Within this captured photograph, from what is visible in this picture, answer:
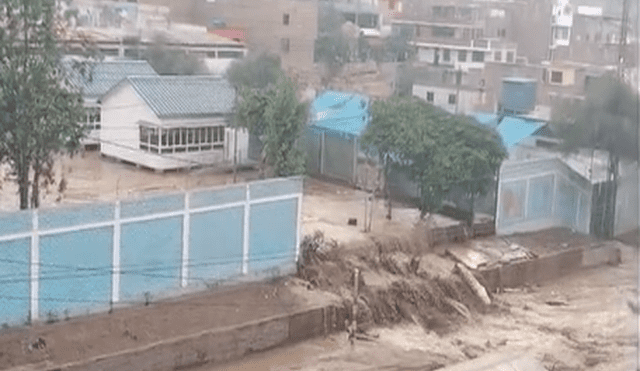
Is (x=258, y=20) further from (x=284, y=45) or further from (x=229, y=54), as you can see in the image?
(x=229, y=54)

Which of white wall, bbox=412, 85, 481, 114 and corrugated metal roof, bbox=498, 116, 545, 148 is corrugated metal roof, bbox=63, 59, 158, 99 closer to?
white wall, bbox=412, 85, 481, 114

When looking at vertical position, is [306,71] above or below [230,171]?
above

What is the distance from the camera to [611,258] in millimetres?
4695

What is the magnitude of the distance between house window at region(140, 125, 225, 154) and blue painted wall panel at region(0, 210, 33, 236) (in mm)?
2102

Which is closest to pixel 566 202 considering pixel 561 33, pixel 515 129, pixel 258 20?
pixel 515 129

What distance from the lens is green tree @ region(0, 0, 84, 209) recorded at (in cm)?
328

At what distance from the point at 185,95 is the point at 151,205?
6.77ft

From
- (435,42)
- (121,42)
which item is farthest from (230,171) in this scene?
(435,42)

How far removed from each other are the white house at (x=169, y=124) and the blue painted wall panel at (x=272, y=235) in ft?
4.65

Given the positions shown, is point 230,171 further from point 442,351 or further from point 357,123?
point 442,351

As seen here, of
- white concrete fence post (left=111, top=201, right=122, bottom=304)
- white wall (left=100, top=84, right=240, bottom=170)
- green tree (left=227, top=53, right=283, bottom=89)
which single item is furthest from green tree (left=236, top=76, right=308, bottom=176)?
white concrete fence post (left=111, top=201, right=122, bottom=304)

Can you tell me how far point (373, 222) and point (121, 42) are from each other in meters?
2.32

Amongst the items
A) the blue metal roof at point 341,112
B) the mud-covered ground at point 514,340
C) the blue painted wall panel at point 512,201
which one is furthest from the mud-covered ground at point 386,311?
the blue metal roof at point 341,112

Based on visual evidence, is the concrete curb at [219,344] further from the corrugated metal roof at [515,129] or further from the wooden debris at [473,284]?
the corrugated metal roof at [515,129]
